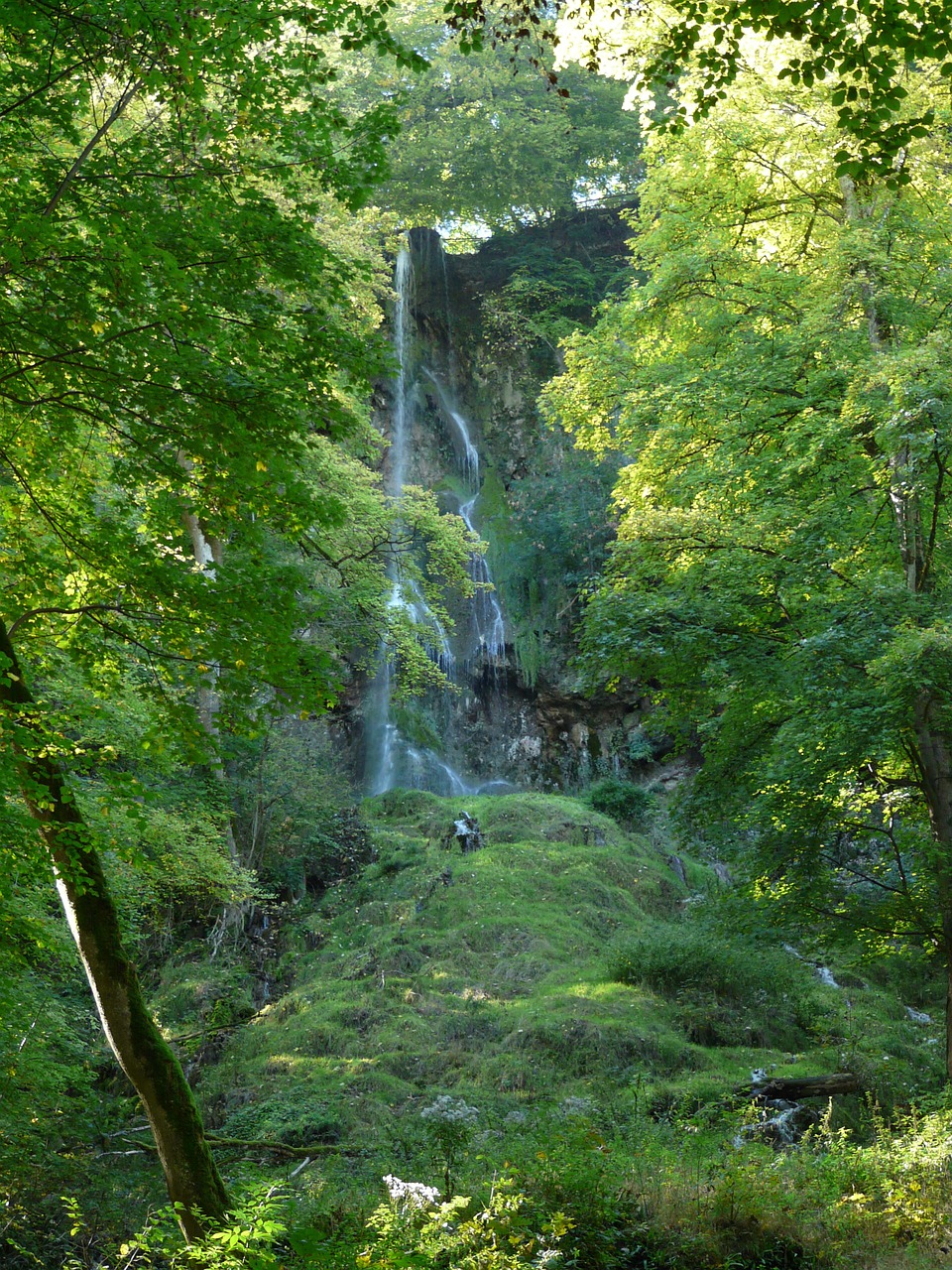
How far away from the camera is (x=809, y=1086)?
9391 mm

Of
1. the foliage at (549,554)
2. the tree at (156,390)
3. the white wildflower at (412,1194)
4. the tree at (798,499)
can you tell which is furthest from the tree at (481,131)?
the white wildflower at (412,1194)

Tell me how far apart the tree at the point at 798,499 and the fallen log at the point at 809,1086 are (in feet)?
4.67

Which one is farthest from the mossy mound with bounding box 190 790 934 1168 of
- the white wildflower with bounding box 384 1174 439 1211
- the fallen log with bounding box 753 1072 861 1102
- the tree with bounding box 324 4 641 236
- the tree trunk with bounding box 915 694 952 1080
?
the tree with bounding box 324 4 641 236

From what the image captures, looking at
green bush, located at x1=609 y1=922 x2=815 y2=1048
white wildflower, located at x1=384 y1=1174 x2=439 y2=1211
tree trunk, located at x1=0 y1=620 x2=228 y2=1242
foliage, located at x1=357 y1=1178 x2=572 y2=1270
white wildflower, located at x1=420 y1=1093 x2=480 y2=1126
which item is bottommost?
white wildflower, located at x1=420 y1=1093 x2=480 y2=1126

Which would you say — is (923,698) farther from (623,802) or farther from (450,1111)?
(623,802)

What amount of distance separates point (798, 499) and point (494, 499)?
59.3 feet

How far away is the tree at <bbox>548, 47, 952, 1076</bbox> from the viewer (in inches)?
328

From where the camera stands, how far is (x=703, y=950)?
12812 millimetres

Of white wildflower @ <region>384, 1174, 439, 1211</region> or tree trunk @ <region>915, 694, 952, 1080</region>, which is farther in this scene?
tree trunk @ <region>915, 694, 952, 1080</region>

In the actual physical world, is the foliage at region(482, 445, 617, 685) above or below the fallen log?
above

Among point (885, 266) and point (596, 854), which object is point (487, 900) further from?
point (885, 266)

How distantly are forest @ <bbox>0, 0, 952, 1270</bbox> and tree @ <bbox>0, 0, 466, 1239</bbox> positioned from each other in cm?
3

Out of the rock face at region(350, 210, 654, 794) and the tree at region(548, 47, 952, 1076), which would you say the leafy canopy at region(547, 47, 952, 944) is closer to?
the tree at region(548, 47, 952, 1076)

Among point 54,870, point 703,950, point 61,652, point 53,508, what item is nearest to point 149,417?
point 53,508
